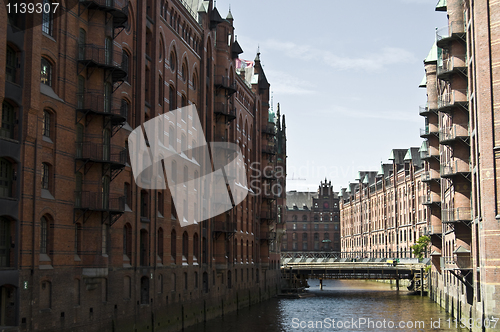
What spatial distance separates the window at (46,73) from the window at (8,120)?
9.31ft

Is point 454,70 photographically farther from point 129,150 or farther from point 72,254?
point 72,254

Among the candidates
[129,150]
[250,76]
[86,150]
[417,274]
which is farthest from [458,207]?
[417,274]

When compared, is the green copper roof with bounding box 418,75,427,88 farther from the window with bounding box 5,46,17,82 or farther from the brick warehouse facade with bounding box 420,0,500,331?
the window with bounding box 5,46,17,82

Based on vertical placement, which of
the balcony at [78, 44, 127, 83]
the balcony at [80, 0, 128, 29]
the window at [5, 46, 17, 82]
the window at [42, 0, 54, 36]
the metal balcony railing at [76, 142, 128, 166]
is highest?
the balcony at [80, 0, 128, 29]

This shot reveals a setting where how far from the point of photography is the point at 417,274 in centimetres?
9631

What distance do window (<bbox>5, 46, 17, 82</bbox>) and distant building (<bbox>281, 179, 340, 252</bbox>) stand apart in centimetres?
15724

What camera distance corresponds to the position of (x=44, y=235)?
3006 cm

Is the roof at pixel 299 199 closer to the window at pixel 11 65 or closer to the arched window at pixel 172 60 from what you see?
the arched window at pixel 172 60

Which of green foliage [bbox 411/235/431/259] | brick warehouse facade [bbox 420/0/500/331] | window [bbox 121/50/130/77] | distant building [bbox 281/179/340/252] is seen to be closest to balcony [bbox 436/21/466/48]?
brick warehouse facade [bbox 420/0/500/331]

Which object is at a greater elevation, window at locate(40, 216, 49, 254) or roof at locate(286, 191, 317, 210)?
roof at locate(286, 191, 317, 210)

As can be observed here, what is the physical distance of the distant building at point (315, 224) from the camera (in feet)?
602

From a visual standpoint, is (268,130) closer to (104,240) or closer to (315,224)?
(104,240)

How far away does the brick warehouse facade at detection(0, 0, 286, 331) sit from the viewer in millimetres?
27781

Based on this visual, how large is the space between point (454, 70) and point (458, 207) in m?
10.0
